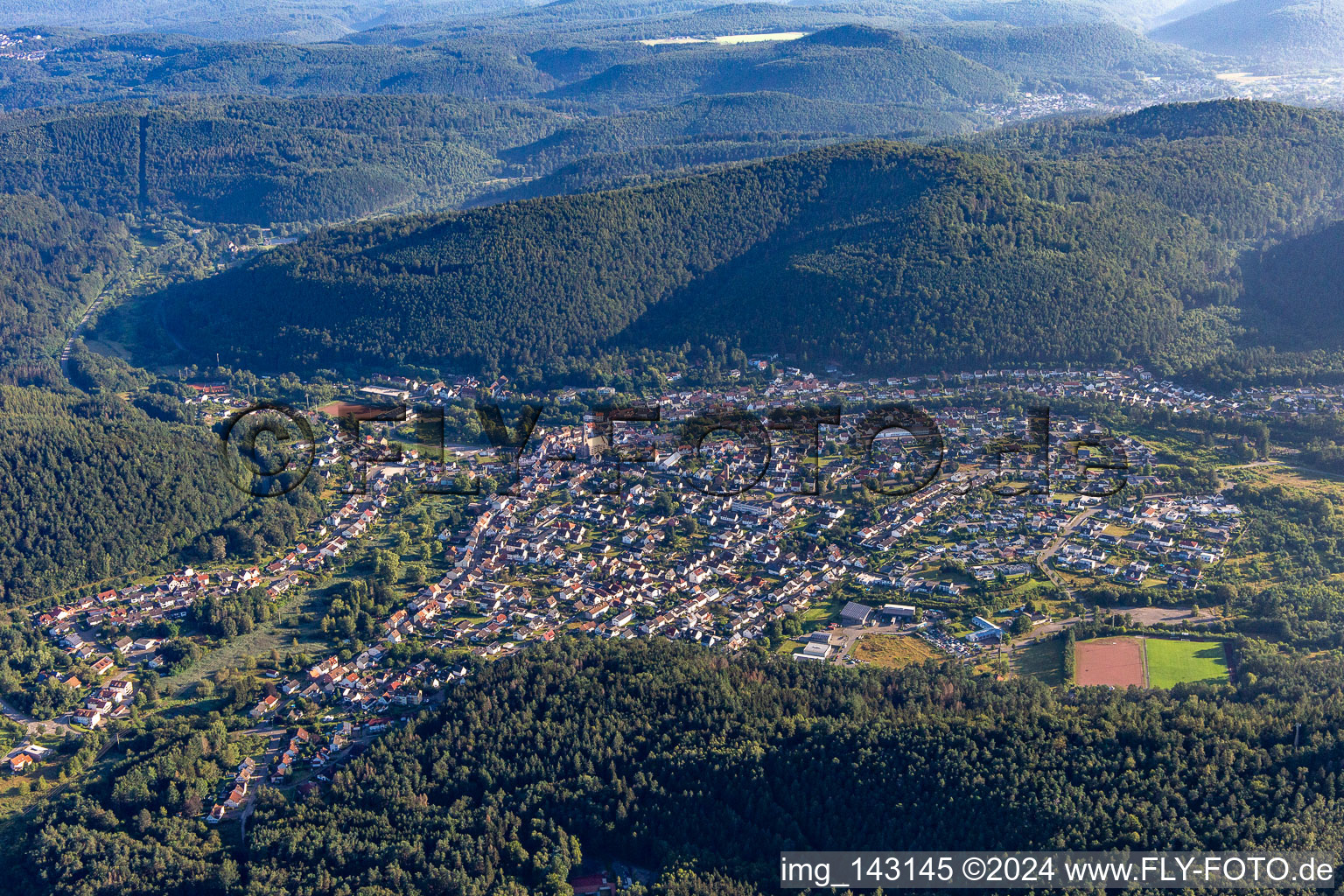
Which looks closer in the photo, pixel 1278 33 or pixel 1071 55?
pixel 1278 33

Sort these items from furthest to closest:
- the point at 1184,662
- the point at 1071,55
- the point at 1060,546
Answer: the point at 1071,55, the point at 1060,546, the point at 1184,662

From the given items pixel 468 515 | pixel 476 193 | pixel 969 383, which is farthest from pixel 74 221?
pixel 969 383

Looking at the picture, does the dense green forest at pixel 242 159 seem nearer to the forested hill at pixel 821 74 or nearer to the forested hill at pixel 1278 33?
the forested hill at pixel 821 74

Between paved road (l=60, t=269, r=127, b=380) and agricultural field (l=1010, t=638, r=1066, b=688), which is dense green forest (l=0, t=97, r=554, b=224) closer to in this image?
paved road (l=60, t=269, r=127, b=380)

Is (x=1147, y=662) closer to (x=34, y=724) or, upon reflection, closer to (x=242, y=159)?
(x=34, y=724)

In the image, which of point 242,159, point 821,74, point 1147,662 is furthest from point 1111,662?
point 821,74

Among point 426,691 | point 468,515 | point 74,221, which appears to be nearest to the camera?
point 426,691

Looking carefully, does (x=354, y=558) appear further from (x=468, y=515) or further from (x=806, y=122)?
(x=806, y=122)

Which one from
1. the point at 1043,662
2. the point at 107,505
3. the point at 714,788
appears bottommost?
the point at 714,788
